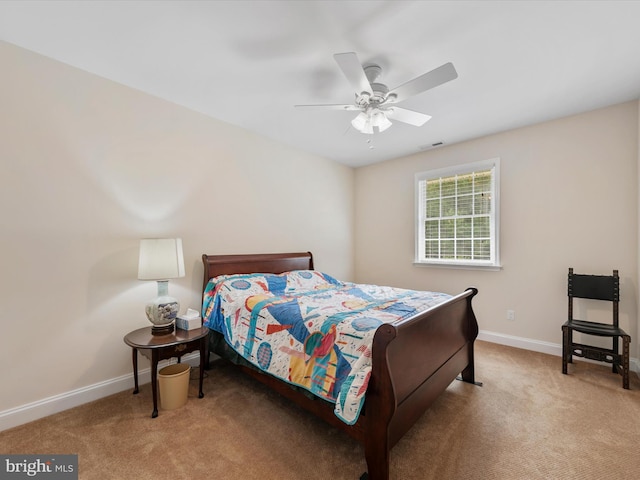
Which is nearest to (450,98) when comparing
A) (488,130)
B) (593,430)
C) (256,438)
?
(488,130)

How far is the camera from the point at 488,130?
11.1 feet

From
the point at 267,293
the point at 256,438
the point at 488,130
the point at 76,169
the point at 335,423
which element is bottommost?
the point at 256,438

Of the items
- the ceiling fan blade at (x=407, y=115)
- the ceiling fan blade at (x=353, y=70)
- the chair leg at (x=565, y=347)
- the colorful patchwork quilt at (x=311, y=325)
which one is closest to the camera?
the colorful patchwork quilt at (x=311, y=325)

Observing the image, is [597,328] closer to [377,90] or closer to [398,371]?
[398,371]

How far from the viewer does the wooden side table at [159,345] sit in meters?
2.03

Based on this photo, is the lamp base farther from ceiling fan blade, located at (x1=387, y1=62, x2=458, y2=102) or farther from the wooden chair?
the wooden chair

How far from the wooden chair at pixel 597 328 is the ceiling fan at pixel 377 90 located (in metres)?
2.40

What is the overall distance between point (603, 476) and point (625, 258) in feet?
7.53

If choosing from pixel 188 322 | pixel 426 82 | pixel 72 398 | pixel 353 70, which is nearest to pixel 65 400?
pixel 72 398

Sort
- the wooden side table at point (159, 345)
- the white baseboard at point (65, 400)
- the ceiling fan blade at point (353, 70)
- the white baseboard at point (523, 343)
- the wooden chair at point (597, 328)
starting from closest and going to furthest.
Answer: the ceiling fan blade at point (353, 70) < the white baseboard at point (65, 400) < the wooden side table at point (159, 345) < the wooden chair at point (597, 328) < the white baseboard at point (523, 343)

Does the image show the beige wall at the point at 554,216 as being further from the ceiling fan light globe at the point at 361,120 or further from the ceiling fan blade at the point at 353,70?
the ceiling fan blade at the point at 353,70

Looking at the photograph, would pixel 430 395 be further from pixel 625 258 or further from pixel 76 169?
pixel 76 169

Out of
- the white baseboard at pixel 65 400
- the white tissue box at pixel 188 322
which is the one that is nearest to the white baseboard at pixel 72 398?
the white baseboard at pixel 65 400

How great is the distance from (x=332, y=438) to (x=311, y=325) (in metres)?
0.74
